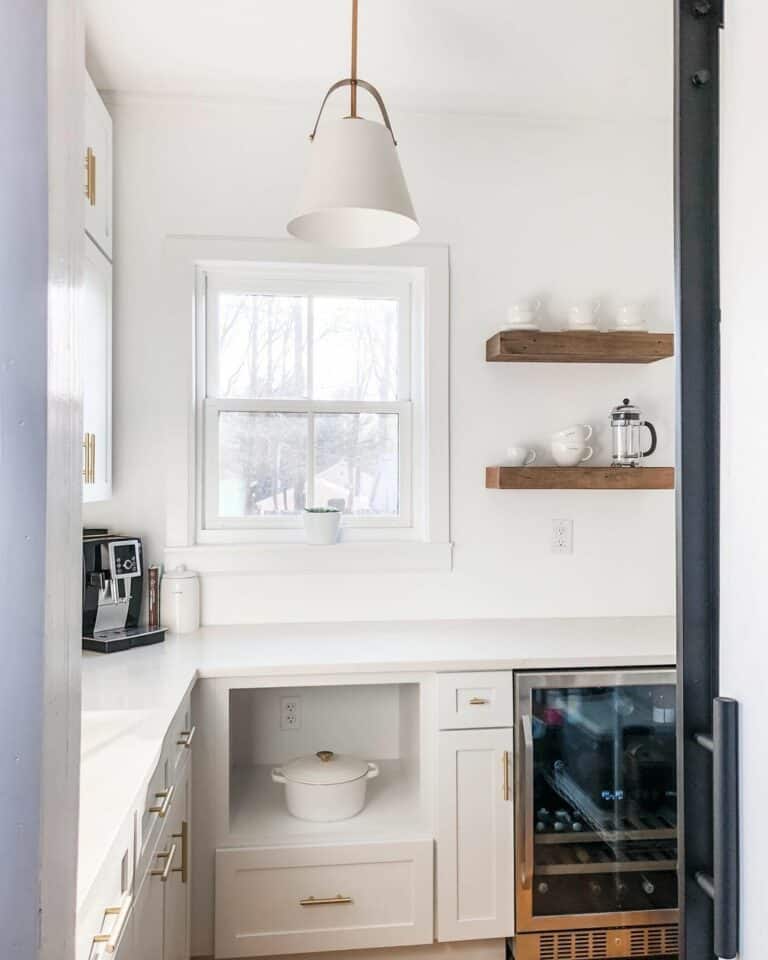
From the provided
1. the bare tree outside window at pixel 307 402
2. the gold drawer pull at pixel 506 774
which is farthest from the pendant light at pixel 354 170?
the gold drawer pull at pixel 506 774

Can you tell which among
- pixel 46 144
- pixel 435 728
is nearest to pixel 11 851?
pixel 46 144

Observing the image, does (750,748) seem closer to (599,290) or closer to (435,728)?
(435,728)

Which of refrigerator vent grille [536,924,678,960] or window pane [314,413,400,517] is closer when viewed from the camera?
refrigerator vent grille [536,924,678,960]

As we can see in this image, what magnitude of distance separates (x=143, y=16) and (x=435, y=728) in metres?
2.16

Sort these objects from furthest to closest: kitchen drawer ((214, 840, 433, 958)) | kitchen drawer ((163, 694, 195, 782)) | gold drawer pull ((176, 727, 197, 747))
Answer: kitchen drawer ((214, 840, 433, 958)), gold drawer pull ((176, 727, 197, 747)), kitchen drawer ((163, 694, 195, 782))

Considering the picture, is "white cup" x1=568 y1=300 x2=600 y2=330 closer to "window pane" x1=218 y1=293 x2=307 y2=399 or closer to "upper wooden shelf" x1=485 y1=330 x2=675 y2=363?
"upper wooden shelf" x1=485 y1=330 x2=675 y2=363

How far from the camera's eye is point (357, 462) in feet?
8.87

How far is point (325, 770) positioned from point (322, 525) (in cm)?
78

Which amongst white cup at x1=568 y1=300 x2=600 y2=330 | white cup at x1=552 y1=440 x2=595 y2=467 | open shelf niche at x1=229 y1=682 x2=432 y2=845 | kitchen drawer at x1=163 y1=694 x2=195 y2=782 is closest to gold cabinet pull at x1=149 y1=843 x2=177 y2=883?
kitchen drawer at x1=163 y1=694 x2=195 y2=782

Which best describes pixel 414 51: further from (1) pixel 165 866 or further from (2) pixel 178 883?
(2) pixel 178 883

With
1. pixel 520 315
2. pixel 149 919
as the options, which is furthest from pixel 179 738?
pixel 520 315

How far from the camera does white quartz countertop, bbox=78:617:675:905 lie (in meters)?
1.40

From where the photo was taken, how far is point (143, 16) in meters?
2.09

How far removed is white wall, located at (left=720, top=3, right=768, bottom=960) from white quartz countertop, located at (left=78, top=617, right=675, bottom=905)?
3.00 ft
